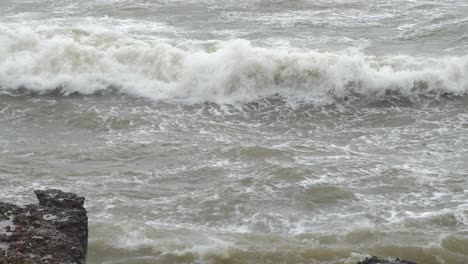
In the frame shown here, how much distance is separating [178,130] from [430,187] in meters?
4.99

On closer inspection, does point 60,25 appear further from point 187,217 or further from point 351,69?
point 187,217

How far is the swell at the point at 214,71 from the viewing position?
15328mm

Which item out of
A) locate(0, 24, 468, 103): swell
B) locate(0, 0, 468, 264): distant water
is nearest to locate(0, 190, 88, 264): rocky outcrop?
locate(0, 0, 468, 264): distant water

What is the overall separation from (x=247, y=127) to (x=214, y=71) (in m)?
3.22

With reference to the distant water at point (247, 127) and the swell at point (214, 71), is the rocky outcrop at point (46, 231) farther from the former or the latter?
the swell at point (214, 71)

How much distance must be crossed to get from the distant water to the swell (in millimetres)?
47

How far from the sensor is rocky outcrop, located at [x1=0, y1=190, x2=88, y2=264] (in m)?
5.74

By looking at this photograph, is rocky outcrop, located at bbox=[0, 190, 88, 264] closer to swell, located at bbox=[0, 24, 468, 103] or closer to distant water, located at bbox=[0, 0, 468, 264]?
distant water, located at bbox=[0, 0, 468, 264]

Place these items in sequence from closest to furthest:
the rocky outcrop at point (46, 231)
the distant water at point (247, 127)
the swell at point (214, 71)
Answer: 1. the rocky outcrop at point (46, 231)
2. the distant water at point (247, 127)
3. the swell at point (214, 71)

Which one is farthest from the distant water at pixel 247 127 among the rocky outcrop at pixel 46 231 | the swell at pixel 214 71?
the rocky outcrop at pixel 46 231

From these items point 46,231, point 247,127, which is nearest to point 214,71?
point 247,127

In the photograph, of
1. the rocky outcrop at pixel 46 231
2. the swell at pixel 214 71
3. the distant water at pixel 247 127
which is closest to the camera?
the rocky outcrop at pixel 46 231

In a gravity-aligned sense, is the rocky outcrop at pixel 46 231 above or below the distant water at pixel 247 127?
above

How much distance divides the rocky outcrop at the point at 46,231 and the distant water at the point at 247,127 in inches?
71.3
